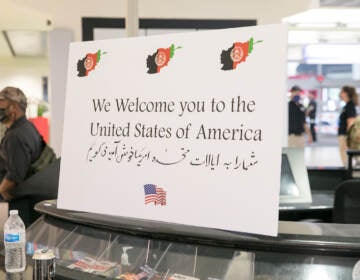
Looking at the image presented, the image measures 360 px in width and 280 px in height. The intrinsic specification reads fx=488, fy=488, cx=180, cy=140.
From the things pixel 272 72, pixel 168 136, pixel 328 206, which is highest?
pixel 272 72

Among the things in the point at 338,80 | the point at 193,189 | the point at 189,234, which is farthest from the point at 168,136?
the point at 338,80

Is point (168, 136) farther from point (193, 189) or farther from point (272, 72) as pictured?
point (272, 72)

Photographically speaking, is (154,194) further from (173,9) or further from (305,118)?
(305,118)

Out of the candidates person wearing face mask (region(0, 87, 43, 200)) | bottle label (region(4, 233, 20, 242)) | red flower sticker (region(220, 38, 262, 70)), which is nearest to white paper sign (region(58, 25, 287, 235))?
red flower sticker (region(220, 38, 262, 70))

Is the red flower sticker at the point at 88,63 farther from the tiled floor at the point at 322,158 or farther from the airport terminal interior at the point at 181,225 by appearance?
the tiled floor at the point at 322,158

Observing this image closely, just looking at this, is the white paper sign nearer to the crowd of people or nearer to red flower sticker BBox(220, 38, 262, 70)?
red flower sticker BBox(220, 38, 262, 70)

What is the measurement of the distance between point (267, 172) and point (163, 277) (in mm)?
466

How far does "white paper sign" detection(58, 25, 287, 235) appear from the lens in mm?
1337

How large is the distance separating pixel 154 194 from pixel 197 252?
225mm

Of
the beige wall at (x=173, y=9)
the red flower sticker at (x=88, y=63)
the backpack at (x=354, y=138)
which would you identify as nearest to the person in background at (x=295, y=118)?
the beige wall at (x=173, y=9)

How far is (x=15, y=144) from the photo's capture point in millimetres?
3459

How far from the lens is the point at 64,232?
1874 mm

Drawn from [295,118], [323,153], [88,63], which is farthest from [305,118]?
[88,63]

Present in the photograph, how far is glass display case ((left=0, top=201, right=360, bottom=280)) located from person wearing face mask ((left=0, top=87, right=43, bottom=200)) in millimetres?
1758
